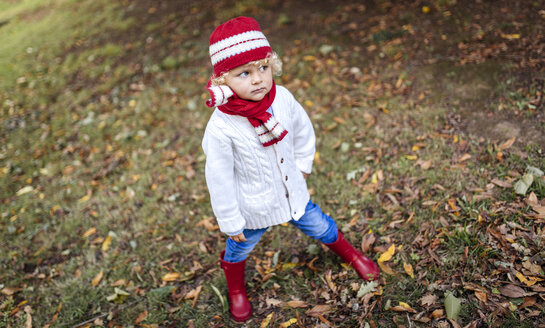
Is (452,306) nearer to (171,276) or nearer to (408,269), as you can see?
(408,269)

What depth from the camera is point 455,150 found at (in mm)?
3646

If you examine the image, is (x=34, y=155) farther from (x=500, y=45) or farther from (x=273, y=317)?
(x=500, y=45)

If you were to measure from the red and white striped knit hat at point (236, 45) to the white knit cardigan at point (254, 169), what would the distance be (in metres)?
0.31

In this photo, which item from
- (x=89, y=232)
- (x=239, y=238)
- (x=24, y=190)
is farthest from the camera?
(x=24, y=190)

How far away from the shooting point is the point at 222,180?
2096mm

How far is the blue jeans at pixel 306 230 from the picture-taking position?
2504 mm

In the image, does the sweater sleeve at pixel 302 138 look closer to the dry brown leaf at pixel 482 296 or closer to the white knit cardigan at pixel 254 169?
the white knit cardigan at pixel 254 169

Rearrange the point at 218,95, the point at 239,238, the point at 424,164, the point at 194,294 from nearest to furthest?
the point at 218,95 < the point at 239,238 < the point at 194,294 < the point at 424,164

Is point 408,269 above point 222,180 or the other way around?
the other way around

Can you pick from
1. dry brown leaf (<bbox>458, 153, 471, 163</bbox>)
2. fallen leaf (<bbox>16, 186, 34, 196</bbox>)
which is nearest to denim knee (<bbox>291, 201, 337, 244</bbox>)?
dry brown leaf (<bbox>458, 153, 471, 163</bbox>)

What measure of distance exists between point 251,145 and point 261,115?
19 cm

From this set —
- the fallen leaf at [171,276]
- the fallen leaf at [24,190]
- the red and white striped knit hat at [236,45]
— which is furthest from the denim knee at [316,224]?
the fallen leaf at [24,190]

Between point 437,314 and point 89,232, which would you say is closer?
point 437,314

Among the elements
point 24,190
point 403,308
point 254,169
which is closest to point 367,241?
point 403,308
